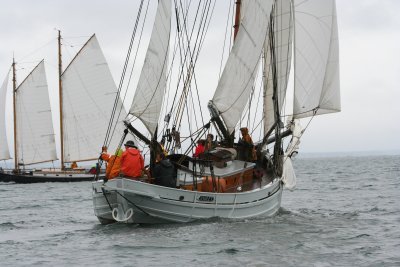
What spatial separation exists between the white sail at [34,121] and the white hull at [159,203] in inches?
1701

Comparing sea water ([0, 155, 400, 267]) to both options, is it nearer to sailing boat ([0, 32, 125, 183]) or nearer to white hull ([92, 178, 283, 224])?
white hull ([92, 178, 283, 224])

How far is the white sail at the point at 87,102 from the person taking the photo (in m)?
61.2

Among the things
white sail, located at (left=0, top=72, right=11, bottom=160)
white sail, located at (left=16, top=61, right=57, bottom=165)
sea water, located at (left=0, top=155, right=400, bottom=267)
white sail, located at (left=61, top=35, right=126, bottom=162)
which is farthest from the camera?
white sail, located at (left=0, top=72, right=11, bottom=160)

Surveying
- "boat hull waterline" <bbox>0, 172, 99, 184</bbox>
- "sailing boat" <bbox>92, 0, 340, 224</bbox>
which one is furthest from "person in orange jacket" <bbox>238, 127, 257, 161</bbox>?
"boat hull waterline" <bbox>0, 172, 99, 184</bbox>

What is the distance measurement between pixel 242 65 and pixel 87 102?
40392 mm

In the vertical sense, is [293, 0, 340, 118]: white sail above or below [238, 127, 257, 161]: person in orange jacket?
above

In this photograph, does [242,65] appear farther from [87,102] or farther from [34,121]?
[34,121]

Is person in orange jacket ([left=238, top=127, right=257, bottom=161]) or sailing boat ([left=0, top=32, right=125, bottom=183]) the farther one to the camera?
sailing boat ([left=0, top=32, right=125, bottom=183])

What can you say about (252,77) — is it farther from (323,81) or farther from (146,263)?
(146,263)

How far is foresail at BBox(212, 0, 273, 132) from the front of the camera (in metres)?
22.2

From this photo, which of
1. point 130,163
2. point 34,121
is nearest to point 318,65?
point 130,163

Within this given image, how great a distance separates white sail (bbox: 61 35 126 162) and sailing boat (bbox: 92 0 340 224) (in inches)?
1353

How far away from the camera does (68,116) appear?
2446 inches

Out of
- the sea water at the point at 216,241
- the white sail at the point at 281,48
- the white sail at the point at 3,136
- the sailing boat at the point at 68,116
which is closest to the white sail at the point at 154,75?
the sea water at the point at 216,241
